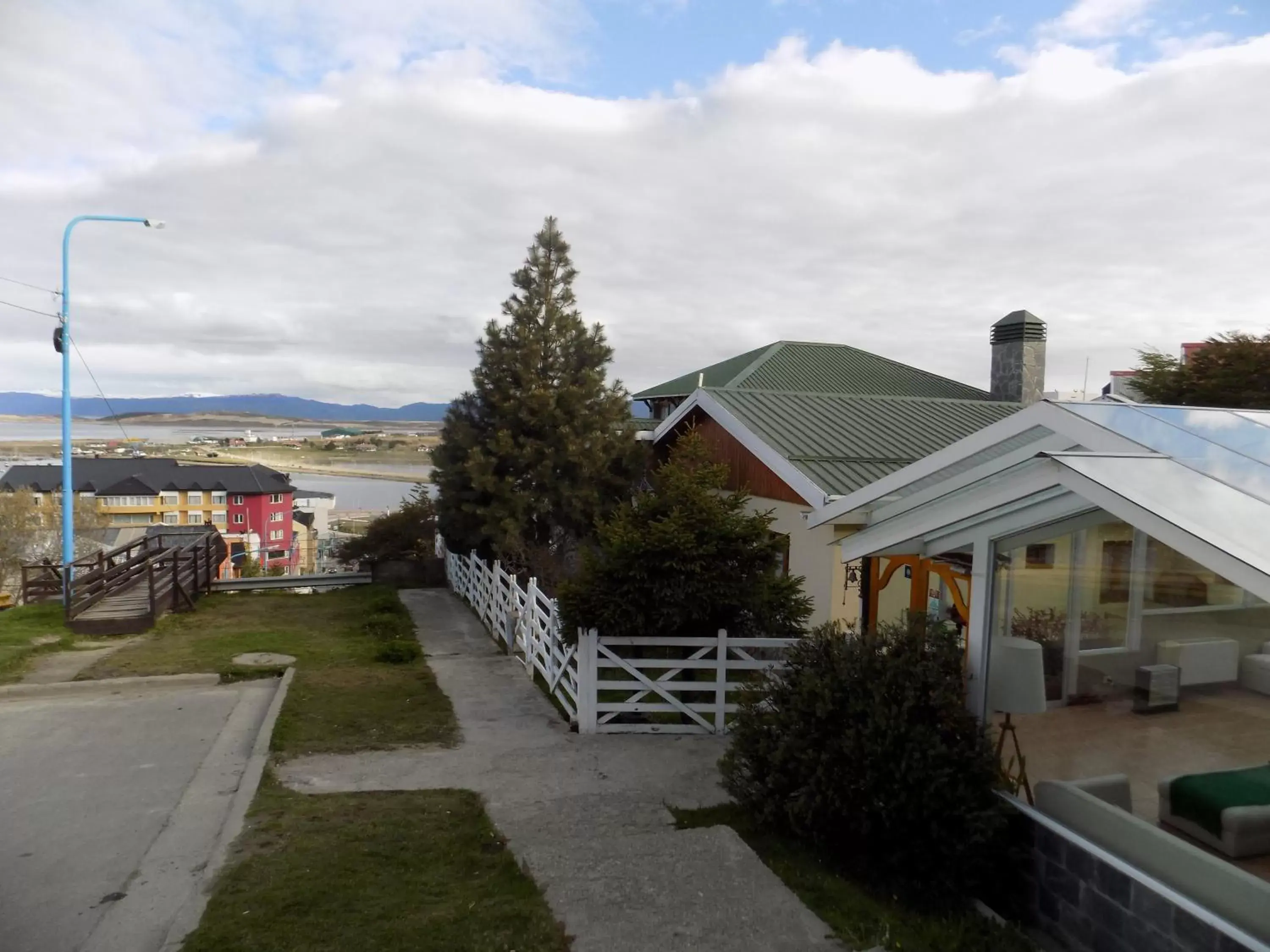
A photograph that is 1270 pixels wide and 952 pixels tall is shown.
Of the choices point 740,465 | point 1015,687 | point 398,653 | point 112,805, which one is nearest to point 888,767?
point 1015,687

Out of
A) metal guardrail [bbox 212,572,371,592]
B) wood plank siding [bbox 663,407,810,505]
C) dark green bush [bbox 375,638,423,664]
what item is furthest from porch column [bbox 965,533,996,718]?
metal guardrail [bbox 212,572,371,592]

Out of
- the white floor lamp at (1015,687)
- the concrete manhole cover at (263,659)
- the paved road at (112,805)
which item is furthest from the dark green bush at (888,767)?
the concrete manhole cover at (263,659)

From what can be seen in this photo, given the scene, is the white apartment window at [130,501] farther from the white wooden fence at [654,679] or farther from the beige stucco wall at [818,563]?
the beige stucco wall at [818,563]

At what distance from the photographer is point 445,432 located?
1827 centimetres

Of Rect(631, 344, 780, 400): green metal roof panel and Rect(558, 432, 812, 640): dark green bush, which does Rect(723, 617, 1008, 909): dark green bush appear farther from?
Rect(631, 344, 780, 400): green metal roof panel

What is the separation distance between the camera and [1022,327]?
59.1ft

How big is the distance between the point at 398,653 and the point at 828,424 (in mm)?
7397

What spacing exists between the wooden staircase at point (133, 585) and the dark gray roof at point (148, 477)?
27343 mm

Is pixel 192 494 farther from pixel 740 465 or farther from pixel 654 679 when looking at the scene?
pixel 654 679

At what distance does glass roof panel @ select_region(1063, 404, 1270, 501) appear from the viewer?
436 cm

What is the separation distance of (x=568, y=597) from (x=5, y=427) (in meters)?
32.5

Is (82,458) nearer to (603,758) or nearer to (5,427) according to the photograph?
(5,427)

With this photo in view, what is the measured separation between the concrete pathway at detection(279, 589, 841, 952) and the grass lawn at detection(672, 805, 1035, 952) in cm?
13

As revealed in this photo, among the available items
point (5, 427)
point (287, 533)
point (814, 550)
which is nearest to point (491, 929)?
point (814, 550)
